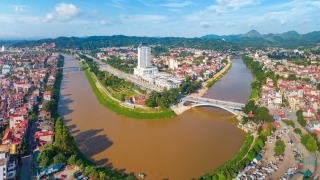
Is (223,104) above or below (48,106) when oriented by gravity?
above

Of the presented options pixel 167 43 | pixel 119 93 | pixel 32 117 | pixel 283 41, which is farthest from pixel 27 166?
pixel 283 41

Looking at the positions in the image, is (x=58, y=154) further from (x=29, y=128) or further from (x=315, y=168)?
(x=315, y=168)

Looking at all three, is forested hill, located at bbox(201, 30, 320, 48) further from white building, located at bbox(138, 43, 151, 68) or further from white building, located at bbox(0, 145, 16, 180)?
white building, located at bbox(0, 145, 16, 180)

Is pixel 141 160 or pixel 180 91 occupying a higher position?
pixel 180 91

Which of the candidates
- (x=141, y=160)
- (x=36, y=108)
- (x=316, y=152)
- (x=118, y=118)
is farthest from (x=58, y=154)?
(x=316, y=152)

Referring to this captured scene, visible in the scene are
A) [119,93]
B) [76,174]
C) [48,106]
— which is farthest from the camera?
[119,93]

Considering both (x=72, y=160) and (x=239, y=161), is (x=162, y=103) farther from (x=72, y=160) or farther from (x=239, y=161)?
(x=72, y=160)

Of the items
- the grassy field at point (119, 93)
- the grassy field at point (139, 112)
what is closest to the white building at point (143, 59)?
the grassy field at point (119, 93)

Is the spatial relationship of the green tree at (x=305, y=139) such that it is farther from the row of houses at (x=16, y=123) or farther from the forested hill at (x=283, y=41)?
the forested hill at (x=283, y=41)

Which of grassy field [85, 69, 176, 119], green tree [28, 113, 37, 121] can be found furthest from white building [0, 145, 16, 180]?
grassy field [85, 69, 176, 119]
